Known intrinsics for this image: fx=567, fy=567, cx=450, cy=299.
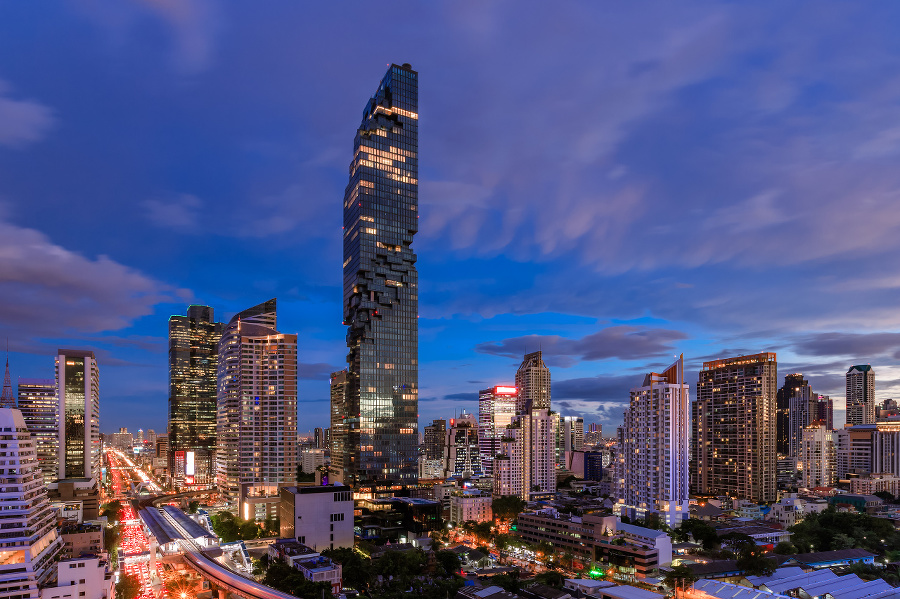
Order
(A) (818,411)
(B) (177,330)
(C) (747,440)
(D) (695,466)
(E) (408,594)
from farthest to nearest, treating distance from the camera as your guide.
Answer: (A) (818,411), (B) (177,330), (D) (695,466), (C) (747,440), (E) (408,594)

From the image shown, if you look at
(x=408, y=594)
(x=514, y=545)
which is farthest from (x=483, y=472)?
(x=408, y=594)

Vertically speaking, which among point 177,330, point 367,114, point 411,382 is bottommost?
point 411,382

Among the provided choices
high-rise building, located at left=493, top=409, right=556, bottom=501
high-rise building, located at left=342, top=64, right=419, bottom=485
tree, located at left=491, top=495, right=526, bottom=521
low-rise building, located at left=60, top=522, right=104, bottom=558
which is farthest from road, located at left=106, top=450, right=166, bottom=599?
high-rise building, located at left=493, top=409, right=556, bottom=501

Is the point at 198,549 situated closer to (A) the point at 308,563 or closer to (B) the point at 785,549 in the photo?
(A) the point at 308,563

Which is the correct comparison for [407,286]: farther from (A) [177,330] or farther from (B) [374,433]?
(A) [177,330]

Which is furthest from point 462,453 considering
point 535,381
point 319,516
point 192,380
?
point 319,516

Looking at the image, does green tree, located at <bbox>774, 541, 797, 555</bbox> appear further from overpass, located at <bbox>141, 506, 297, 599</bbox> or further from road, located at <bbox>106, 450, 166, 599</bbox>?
road, located at <bbox>106, 450, 166, 599</bbox>
